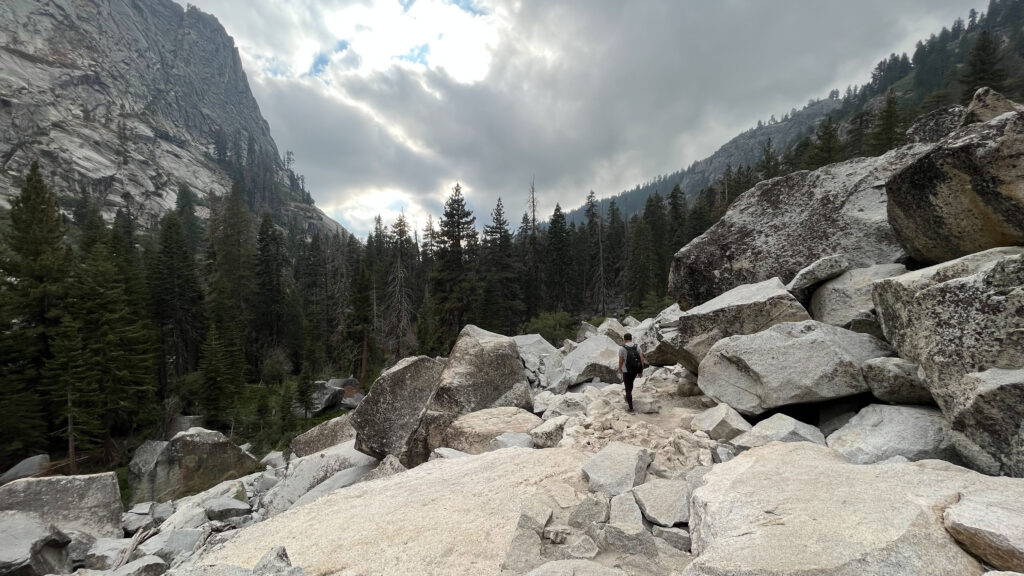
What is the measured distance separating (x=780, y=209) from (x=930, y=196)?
15.8ft

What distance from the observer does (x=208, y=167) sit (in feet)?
495

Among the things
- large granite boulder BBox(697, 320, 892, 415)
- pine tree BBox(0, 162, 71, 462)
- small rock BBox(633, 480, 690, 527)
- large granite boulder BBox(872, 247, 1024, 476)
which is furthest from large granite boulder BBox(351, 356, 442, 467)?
pine tree BBox(0, 162, 71, 462)

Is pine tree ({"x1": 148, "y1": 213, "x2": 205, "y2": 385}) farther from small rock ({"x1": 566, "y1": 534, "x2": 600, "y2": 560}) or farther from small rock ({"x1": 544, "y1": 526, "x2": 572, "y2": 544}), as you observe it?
small rock ({"x1": 566, "y1": 534, "x2": 600, "y2": 560})

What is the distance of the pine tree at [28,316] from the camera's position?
21.4m

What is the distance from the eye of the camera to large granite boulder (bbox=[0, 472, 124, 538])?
12.1 metres

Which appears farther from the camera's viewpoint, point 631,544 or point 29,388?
point 29,388

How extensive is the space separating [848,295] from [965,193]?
2.49 metres

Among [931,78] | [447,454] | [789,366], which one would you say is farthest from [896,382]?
[931,78]

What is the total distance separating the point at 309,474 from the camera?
38.5ft

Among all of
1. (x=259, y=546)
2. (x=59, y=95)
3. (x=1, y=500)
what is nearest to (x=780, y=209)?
(x=259, y=546)

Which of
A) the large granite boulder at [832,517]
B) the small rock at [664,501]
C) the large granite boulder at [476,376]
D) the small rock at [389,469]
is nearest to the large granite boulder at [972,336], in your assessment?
the large granite boulder at [832,517]

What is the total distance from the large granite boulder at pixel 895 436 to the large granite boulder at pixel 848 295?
262 cm

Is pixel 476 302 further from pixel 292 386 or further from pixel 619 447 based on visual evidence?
pixel 619 447

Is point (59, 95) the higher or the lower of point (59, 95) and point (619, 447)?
the higher
